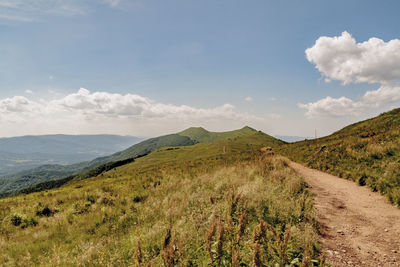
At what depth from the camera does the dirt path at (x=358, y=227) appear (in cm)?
460

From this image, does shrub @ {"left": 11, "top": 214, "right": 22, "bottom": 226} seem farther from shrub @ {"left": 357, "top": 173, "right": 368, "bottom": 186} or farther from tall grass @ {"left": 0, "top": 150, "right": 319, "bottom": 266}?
shrub @ {"left": 357, "top": 173, "right": 368, "bottom": 186}

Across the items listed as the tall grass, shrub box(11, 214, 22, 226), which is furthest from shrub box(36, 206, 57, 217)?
the tall grass

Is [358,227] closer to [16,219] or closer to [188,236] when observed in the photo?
[188,236]

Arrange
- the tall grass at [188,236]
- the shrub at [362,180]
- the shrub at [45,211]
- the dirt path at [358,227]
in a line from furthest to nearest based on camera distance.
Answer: the shrub at [45,211] → the shrub at [362,180] → the dirt path at [358,227] → the tall grass at [188,236]

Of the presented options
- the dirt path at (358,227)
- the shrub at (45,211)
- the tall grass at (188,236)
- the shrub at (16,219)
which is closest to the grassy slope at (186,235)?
the tall grass at (188,236)

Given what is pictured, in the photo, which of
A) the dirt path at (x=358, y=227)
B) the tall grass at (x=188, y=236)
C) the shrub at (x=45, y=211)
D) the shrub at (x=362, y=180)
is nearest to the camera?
the tall grass at (x=188, y=236)

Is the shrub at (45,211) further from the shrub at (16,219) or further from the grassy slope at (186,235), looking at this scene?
the grassy slope at (186,235)

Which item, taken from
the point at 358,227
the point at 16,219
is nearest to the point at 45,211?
the point at 16,219

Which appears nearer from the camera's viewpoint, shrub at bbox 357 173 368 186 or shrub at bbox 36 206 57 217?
shrub at bbox 357 173 368 186

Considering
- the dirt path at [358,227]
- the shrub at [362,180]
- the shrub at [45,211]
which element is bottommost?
the shrub at [45,211]

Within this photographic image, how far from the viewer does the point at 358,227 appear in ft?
20.0

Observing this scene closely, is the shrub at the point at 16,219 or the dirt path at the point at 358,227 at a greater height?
the dirt path at the point at 358,227

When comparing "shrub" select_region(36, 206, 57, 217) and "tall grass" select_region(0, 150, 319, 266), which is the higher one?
"tall grass" select_region(0, 150, 319, 266)

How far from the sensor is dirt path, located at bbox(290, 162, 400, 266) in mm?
4602
